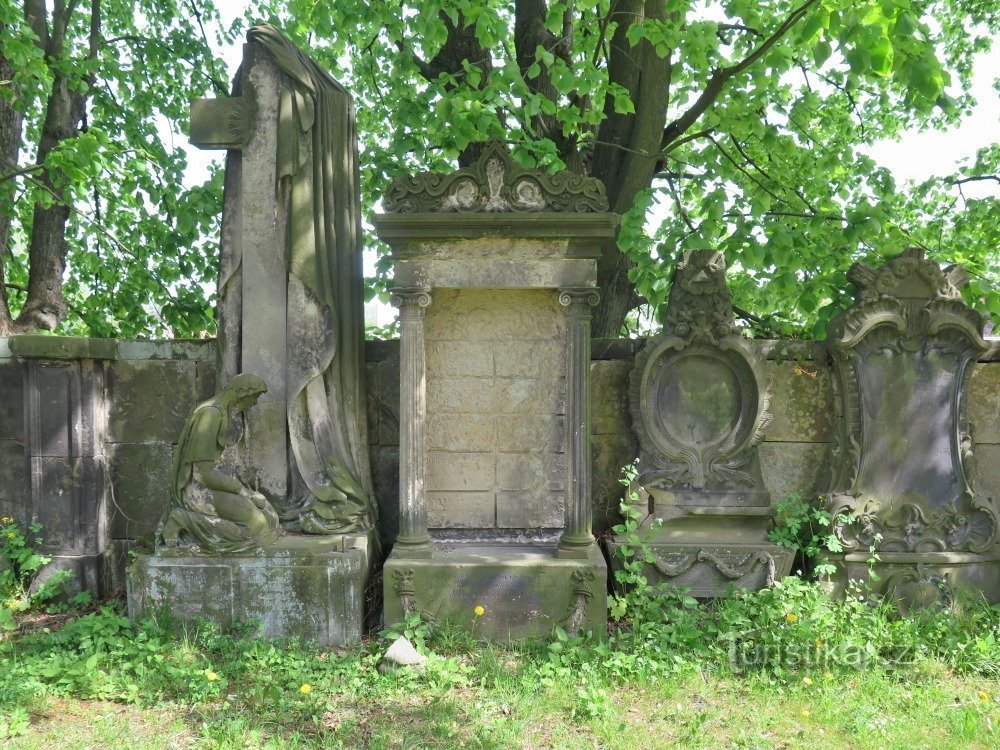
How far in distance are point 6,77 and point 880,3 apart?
708 centimetres

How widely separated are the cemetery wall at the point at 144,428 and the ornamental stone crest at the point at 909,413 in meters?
0.32

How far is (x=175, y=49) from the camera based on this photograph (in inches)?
337

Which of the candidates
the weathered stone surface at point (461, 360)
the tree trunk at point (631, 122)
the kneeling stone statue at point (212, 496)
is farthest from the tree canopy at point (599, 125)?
the kneeling stone statue at point (212, 496)

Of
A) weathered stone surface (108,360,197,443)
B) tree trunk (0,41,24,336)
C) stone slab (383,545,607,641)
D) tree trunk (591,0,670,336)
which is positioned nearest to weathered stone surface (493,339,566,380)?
stone slab (383,545,607,641)

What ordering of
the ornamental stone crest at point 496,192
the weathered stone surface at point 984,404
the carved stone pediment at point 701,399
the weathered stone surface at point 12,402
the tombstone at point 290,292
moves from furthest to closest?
the weathered stone surface at point 12,402, the weathered stone surface at point 984,404, the carved stone pediment at point 701,399, the tombstone at point 290,292, the ornamental stone crest at point 496,192

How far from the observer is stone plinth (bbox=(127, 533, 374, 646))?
452cm

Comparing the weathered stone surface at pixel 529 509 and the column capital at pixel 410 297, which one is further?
the weathered stone surface at pixel 529 509

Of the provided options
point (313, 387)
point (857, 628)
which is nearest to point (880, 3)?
point (857, 628)

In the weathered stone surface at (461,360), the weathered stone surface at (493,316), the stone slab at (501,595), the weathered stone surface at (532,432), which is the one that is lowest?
the stone slab at (501,595)

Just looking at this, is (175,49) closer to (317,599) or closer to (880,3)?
(317,599)

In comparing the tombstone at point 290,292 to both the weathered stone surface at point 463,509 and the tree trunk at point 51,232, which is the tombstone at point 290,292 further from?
the tree trunk at point 51,232

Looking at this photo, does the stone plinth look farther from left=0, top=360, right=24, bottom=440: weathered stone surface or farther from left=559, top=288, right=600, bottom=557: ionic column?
left=0, top=360, right=24, bottom=440: weathered stone surface

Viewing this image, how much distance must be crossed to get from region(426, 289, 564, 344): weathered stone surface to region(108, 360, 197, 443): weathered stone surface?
71.0 inches

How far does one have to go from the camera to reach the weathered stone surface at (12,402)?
5445 millimetres
